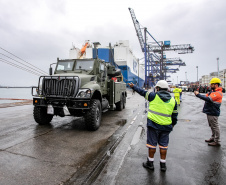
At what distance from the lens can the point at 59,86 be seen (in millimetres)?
5586

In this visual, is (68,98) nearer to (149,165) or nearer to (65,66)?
(65,66)

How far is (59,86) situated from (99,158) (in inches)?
117

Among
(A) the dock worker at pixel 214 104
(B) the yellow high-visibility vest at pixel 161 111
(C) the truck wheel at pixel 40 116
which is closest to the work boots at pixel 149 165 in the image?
(B) the yellow high-visibility vest at pixel 161 111

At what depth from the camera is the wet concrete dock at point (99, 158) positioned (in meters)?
2.81

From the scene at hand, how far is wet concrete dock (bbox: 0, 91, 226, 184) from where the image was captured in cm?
281

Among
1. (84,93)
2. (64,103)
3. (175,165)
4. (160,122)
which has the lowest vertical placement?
(175,165)

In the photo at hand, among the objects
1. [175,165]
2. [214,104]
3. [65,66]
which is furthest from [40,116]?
[214,104]

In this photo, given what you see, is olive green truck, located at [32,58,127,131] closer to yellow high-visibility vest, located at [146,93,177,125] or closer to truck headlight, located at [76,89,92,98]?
truck headlight, located at [76,89,92,98]

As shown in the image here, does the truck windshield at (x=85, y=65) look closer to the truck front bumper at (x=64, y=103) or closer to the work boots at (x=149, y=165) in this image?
the truck front bumper at (x=64, y=103)

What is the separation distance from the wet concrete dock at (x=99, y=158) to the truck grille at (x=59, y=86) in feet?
4.09

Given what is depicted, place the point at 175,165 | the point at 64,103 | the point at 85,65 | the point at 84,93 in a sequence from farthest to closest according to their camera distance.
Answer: the point at 85,65 < the point at 64,103 < the point at 84,93 < the point at 175,165

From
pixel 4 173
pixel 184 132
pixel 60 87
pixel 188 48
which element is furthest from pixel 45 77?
pixel 188 48

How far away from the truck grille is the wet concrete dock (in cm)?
125

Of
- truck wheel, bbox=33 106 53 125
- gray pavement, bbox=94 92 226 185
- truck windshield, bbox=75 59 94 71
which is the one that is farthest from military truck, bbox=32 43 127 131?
gray pavement, bbox=94 92 226 185
